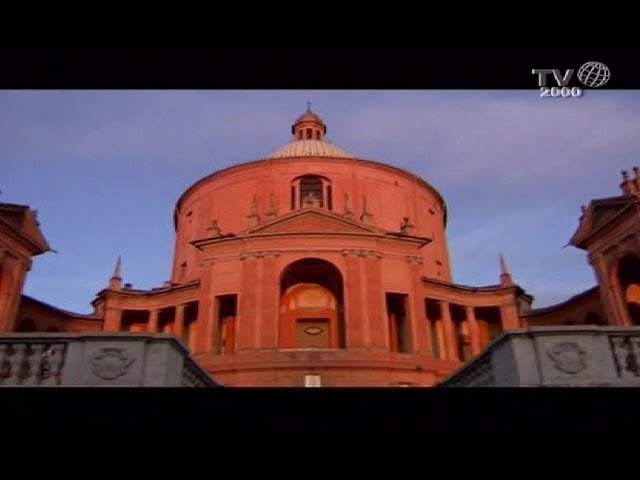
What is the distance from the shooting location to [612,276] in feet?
59.1

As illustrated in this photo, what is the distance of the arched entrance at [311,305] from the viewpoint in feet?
69.2

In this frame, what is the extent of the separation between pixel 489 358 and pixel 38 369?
4.49 meters

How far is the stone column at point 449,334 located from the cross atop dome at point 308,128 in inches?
522

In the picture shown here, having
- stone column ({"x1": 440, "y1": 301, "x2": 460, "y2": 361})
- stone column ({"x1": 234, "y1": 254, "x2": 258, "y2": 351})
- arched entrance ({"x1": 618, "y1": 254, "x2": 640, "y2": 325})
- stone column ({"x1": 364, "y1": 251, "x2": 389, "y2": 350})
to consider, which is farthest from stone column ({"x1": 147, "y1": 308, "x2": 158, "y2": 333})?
arched entrance ({"x1": 618, "y1": 254, "x2": 640, "y2": 325})

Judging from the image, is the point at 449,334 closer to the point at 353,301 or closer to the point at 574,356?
the point at 353,301

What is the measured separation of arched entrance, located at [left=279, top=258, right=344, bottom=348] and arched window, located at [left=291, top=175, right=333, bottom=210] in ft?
16.5

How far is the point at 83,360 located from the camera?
5109mm

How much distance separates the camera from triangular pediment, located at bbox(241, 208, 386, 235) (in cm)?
2167

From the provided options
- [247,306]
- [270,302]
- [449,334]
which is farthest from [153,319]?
[449,334]
